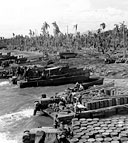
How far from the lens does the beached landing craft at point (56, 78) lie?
45.1 metres

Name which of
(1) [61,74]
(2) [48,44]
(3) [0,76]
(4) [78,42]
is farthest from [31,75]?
(2) [48,44]

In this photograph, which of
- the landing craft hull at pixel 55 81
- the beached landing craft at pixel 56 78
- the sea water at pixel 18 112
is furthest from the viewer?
the beached landing craft at pixel 56 78

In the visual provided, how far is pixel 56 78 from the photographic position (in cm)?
4628

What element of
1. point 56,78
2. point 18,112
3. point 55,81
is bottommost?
point 18,112

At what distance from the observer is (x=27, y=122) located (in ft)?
83.9

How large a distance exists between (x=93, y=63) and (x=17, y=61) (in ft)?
73.5

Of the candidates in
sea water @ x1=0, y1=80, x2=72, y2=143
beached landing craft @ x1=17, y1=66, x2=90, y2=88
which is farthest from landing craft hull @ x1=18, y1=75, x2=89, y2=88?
sea water @ x1=0, y1=80, x2=72, y2=143

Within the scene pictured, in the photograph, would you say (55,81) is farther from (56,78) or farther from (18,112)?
(18,112)

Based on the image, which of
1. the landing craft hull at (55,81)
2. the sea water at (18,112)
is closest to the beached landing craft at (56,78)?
the landing craft hull at (55,81)

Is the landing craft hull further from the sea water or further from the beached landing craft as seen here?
the sea water

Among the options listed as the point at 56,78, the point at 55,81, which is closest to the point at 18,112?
the point at 55,81

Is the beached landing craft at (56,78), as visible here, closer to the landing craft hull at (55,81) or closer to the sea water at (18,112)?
the landing craft hull at (55,81)

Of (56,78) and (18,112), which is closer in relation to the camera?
(18,112)

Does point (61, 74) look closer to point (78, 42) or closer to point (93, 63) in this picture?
point (93, 63)
